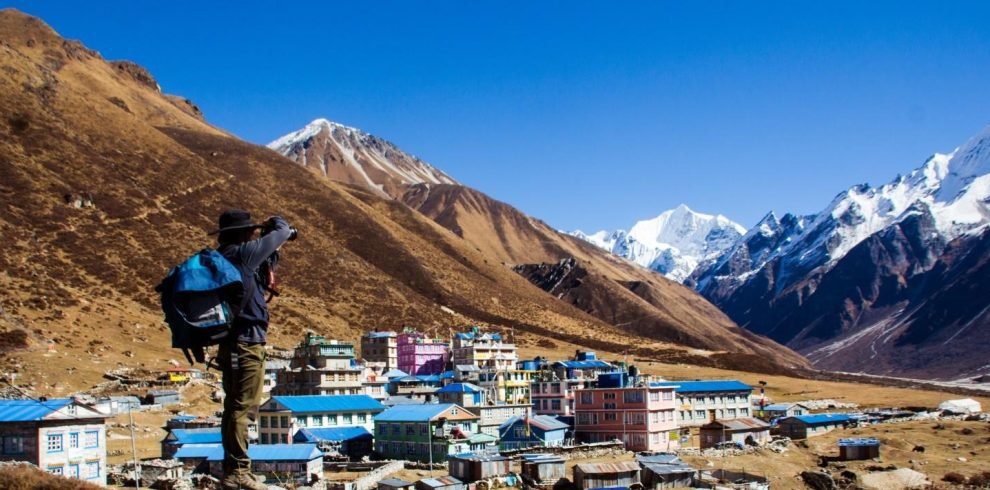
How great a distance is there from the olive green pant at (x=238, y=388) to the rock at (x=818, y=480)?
193ft

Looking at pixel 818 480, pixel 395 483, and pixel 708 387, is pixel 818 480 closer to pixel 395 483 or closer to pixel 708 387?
pixel 395 483

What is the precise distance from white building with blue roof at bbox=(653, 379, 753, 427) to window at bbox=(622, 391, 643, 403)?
19.0m

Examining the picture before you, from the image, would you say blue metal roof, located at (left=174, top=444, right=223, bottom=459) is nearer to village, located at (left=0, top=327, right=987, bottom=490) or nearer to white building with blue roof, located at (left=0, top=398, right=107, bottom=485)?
village, located at (left=0, top=327, right=987, bottom=490)

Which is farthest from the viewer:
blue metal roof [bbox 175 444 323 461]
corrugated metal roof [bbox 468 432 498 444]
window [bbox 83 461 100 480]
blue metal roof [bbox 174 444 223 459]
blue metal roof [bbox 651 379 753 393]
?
blue metal roof [bbox 651 379 753 393]

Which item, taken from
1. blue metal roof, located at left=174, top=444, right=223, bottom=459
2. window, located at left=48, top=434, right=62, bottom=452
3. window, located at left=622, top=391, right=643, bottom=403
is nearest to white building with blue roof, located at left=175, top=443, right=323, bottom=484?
blue metal roof, located at left=174, top=444, right=223, bottom=459

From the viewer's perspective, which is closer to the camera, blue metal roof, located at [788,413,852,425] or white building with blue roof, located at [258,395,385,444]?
white building with blue roof, located at [258,395,385,444]

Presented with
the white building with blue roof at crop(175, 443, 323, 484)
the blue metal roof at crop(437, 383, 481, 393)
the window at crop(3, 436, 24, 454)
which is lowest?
the white building with blue roof at crop(175, 443, 323, 484)

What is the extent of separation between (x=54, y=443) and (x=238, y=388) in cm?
3663

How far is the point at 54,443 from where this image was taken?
4412 centimetres

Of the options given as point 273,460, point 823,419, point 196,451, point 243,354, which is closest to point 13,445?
point 273,460

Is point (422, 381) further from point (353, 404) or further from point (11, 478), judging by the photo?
point (11, 478)

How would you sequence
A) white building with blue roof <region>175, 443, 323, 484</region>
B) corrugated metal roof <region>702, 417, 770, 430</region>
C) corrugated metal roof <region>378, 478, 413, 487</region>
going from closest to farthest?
corrugated metal roof <region>378, 478, 413, 487</region> → white building with blue roof <region>175, 443, 323, 484</region> → corrugated metal roof <region>702, 417, 770, 430</region>

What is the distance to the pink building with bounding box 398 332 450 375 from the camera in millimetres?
131375

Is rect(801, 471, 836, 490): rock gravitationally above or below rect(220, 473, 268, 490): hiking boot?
below
